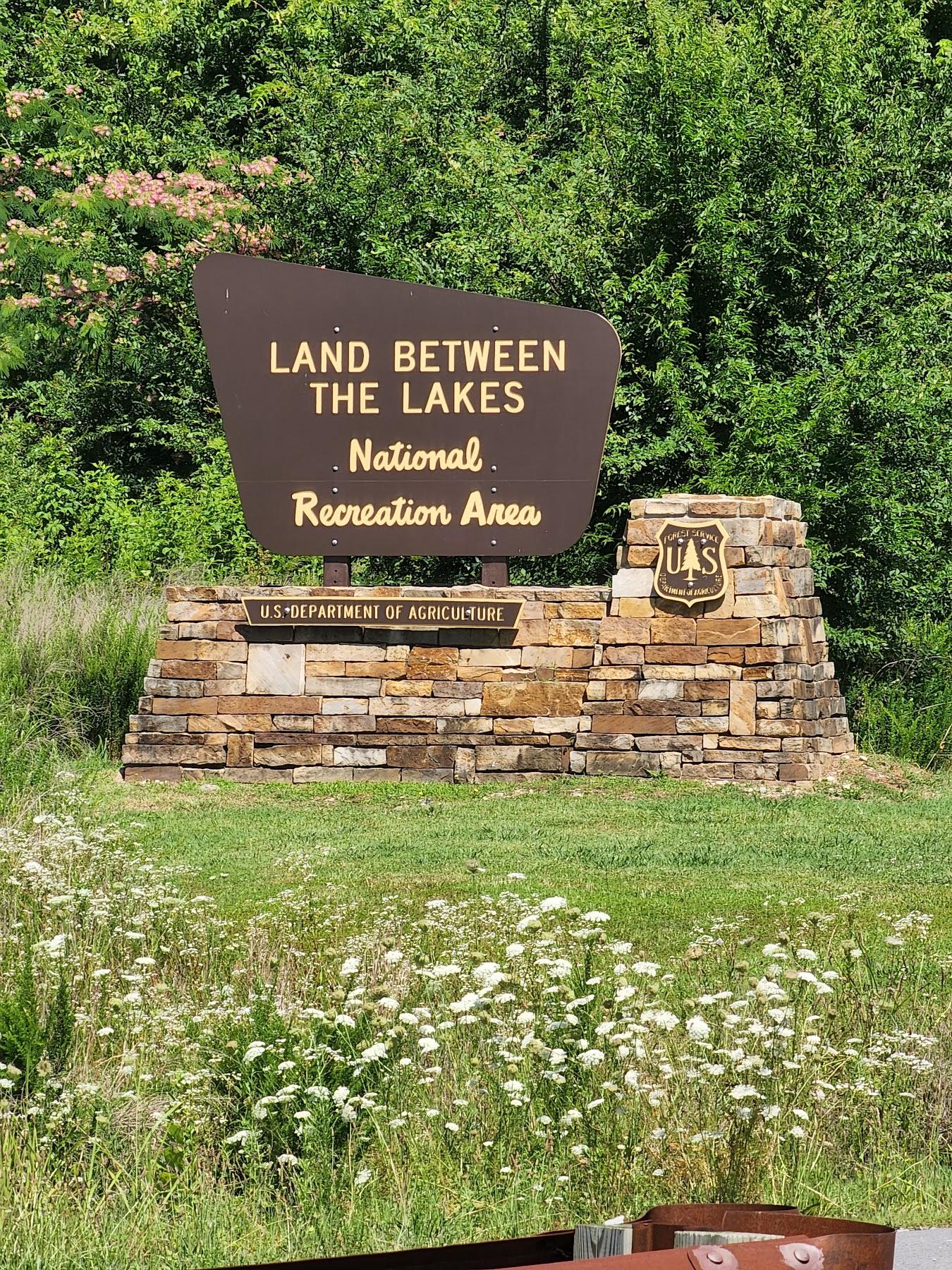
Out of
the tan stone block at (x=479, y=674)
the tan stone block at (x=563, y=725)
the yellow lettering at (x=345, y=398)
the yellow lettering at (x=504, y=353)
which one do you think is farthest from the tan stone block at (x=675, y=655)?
the yellow lettering at (x=345, y=398)

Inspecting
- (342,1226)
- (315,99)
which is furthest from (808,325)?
(342,1226)

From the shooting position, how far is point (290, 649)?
1227 cm

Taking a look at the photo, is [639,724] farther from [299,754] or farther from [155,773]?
[155,773]

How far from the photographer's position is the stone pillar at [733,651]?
11672 millimetres

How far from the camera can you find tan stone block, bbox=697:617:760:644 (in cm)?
1169

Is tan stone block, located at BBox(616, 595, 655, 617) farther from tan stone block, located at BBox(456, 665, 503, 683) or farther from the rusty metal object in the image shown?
the rusty metal object

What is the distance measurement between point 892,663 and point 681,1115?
10766mm

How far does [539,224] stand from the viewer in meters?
16.5

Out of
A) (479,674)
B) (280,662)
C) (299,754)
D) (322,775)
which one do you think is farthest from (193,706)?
(479,674)

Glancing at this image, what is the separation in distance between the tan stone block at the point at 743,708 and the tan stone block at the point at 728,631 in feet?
1.04

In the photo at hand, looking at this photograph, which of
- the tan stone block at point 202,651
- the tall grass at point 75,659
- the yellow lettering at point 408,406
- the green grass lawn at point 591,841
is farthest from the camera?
the tall grass at point 75,659

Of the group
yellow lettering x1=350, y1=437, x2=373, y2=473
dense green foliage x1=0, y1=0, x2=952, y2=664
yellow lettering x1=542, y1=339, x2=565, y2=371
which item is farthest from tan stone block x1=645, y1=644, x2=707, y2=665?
dense green foliage x1=0, y1=0, x2=952, y2=664

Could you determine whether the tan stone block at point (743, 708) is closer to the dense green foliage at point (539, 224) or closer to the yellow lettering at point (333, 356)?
the dense green foliage at point (539, 224)

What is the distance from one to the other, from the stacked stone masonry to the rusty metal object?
9.46 meters
